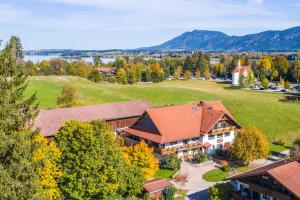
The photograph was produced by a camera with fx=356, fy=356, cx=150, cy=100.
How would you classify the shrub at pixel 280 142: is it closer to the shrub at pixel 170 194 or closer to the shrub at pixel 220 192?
the shrub at pixel 220 192

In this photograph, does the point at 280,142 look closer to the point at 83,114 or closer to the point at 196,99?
the point at 83,114

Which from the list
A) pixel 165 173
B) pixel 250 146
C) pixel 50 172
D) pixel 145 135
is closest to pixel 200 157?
pixel 165 173

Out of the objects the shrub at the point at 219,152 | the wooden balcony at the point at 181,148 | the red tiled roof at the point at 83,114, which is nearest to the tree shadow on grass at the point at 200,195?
the wooden balcony at the point at 181,148

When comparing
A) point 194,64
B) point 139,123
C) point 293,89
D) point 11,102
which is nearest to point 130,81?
point 194,64

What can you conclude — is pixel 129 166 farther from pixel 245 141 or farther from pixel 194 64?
pixel 194 64

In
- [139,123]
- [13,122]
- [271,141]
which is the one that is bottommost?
[271,141]

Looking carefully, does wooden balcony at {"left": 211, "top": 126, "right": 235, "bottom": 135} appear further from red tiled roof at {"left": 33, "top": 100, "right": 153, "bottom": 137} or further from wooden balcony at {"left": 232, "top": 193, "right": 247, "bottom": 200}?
wooden balcony at {"left": 232, "top": 193, "right": 247, "bottom": 200}

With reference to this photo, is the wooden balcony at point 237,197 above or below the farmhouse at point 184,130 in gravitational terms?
below
